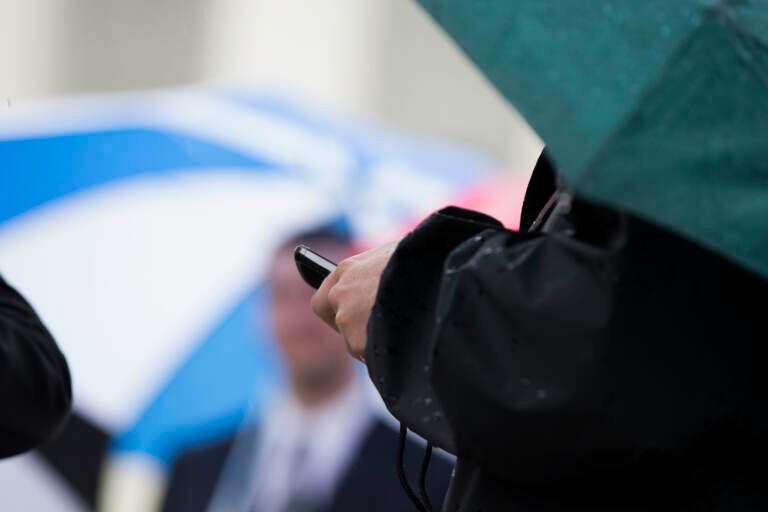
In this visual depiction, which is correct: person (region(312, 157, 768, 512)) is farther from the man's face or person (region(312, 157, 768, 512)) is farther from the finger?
the man's face

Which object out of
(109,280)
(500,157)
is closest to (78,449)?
(109,280)

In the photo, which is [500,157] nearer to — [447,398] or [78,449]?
[78,449]

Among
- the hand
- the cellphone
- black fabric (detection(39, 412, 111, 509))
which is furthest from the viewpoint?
black fabric (detection(39, 412, 111, 509))

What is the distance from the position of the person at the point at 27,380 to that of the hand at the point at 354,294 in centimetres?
49

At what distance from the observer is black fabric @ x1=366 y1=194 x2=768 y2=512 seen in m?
0.99

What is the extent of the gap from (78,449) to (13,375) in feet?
6.34

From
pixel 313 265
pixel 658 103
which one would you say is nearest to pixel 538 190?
pixel 313 265

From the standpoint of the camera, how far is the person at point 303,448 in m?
3.26

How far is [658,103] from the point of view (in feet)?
3.18

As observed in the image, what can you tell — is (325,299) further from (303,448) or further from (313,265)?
(303,448)

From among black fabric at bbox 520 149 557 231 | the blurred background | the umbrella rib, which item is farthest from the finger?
the blurred background

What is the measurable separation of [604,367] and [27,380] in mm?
833

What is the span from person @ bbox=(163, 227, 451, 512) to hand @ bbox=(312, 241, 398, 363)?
1.95 metres

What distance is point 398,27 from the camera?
1162cm
